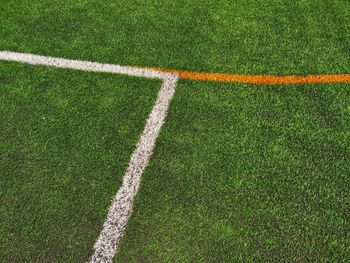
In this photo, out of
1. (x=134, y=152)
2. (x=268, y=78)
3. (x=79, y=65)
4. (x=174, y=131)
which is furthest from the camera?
(x=79, y=65)

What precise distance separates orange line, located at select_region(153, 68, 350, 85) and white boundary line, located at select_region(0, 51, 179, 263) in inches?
7.4

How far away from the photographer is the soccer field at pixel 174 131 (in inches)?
110

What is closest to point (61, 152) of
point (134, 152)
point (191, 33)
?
point (134, 152)

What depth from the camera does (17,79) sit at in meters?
3.68

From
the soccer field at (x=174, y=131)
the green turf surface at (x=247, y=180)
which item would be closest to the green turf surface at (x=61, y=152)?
the soccer field at (x=174, y=131)

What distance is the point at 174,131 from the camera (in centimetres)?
329

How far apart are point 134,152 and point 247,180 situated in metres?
0.81

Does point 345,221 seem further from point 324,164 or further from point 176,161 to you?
point 176,161

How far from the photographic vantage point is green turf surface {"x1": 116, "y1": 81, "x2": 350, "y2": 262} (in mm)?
2727

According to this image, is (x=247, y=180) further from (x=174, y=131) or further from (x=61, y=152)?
(x=61, y=152)

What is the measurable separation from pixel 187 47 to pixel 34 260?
2.12 meters

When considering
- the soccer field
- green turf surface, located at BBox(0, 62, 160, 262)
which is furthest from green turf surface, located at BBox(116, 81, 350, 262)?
green turf surface, located at BBox(0, 62, 160, 262)

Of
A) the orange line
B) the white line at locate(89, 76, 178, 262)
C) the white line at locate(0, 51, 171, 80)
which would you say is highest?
the orange line

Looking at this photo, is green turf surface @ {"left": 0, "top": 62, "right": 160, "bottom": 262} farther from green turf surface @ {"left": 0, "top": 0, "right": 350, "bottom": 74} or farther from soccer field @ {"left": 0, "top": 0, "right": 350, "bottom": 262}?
green turf surface @ {"left": 0, "top": 0, "right": 350, "bottom": 74}
